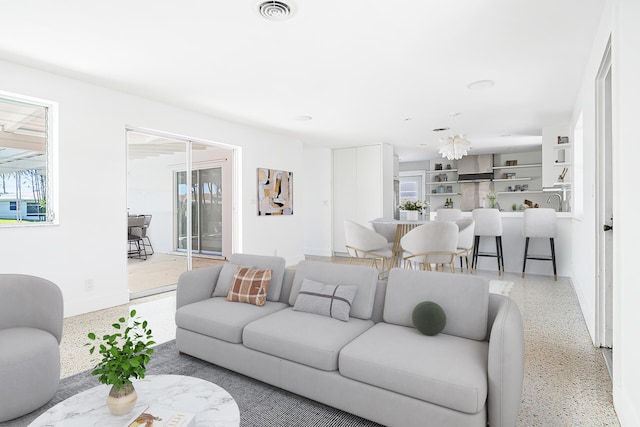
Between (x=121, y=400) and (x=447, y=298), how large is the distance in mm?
1722

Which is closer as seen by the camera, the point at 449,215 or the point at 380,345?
the point at 380,345

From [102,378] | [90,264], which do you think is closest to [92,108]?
[90,264]

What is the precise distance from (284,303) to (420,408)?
139 centimetres

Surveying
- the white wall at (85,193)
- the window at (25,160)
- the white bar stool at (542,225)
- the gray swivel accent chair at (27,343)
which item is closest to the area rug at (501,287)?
the white bar stool at (542,225)

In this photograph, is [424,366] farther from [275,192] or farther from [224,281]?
[275,192]

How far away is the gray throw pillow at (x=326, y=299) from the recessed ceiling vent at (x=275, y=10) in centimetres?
196

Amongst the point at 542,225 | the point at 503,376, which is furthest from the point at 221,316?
the point at 542,225

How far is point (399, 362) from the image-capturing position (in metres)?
1.78

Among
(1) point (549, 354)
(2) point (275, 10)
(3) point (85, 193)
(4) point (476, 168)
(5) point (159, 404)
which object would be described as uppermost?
(2) point (275, 10)

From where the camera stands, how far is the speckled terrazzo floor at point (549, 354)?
6.67 ft

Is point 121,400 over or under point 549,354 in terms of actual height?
over

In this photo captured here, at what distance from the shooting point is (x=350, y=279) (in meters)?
2.53

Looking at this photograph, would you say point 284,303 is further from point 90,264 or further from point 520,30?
point 520,30
